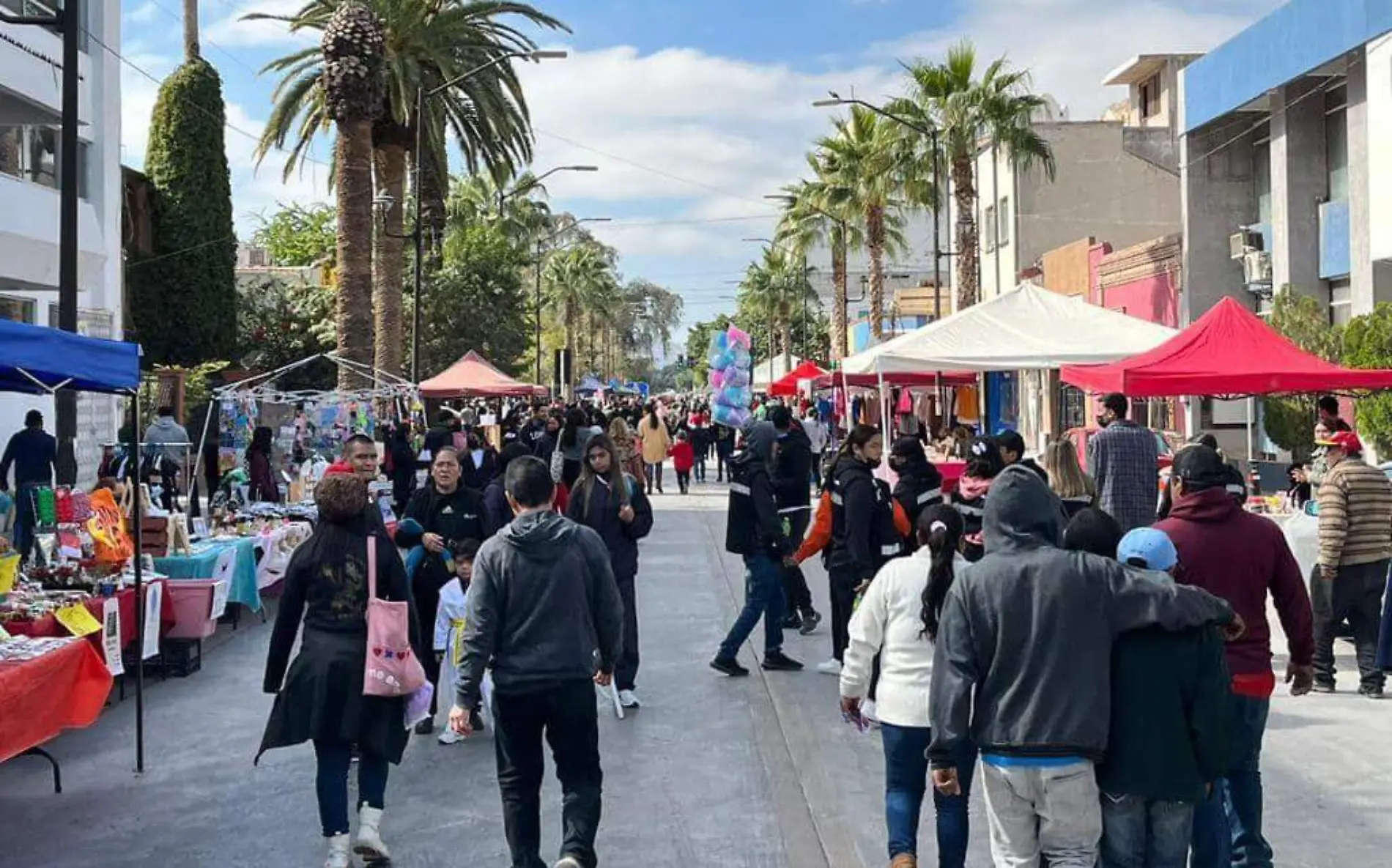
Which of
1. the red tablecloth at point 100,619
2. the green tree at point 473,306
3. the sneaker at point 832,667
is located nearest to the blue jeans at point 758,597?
the sneaker at point 832,667

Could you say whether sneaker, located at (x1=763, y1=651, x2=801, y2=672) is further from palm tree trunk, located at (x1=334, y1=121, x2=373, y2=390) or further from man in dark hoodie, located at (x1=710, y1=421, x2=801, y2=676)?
palm tree trunk, located at (x1=334, y1=121, x2=373, y2=390)

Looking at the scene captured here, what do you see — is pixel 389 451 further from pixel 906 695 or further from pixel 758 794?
pixel 906 695

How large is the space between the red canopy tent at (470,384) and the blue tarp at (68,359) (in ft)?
67.1

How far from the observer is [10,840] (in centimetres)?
678

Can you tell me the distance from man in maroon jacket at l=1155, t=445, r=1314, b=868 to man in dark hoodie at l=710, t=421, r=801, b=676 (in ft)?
15.5

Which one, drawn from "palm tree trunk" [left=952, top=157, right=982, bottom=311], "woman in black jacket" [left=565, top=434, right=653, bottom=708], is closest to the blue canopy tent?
"woman in black jacket" [left=565, top=434, right=653, bottom=708]

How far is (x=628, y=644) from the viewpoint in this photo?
923cm

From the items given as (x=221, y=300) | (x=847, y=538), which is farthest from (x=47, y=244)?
(x=847, y=538)

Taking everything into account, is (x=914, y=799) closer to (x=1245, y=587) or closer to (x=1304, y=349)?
(x=1245, y=587)

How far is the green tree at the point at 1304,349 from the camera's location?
2103cm

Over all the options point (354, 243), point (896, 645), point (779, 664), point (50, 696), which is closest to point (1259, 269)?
point (354, 243)

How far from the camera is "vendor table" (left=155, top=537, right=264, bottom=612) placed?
11.3m

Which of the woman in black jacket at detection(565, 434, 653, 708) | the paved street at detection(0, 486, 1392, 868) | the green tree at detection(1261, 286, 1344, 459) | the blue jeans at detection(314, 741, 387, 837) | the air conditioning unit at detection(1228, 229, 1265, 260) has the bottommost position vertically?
the paved street at detection(0, 486, 1392, 868)

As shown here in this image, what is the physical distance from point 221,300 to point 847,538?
34.7 m
